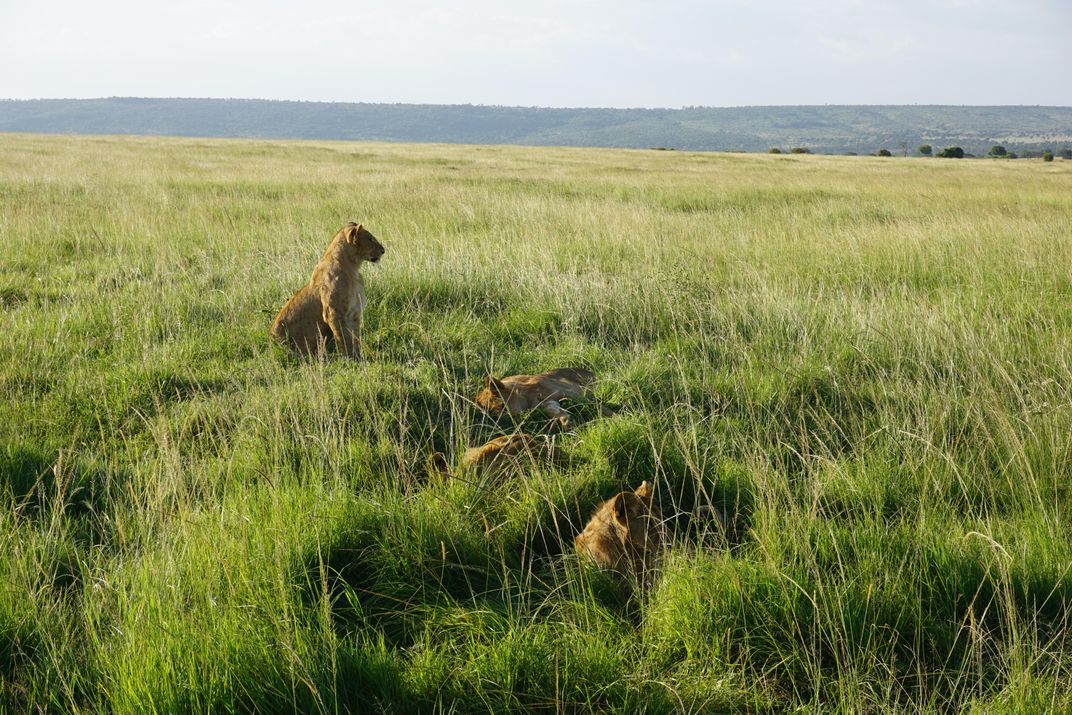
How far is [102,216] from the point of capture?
11.8 metres

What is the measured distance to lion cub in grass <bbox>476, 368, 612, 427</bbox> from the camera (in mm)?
4422

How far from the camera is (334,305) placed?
5.64 meters

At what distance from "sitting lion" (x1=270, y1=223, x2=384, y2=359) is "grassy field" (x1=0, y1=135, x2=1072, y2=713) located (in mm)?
271

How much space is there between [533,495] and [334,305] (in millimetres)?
2931

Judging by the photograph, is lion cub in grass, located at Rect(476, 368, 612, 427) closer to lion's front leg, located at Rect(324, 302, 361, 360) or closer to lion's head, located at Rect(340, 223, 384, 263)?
lion's front leg, located at Rect(324, 302, 361, 360)

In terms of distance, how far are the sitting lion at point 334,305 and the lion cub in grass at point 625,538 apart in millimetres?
3047

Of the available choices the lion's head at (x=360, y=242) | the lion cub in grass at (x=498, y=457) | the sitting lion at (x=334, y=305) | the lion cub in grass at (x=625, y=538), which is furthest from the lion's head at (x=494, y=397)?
the lion's head at (x=360, y=242)

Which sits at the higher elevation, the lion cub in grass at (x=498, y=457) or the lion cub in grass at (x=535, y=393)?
the lion cub in grass at (x=535, y=393)

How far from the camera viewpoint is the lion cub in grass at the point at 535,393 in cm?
442

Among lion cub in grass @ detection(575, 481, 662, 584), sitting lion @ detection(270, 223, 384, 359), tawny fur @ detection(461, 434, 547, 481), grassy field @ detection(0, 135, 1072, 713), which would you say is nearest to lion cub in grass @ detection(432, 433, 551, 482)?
tawny fur @ detection(461, 434, 547, 481)

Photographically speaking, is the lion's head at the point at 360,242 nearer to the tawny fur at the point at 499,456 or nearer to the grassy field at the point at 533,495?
the grassy field at the point at 533,495

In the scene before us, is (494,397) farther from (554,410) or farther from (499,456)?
(499,456)

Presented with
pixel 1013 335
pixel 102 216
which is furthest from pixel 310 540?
pixel 102 216

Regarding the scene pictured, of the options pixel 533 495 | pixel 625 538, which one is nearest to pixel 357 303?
pixel 533 495
